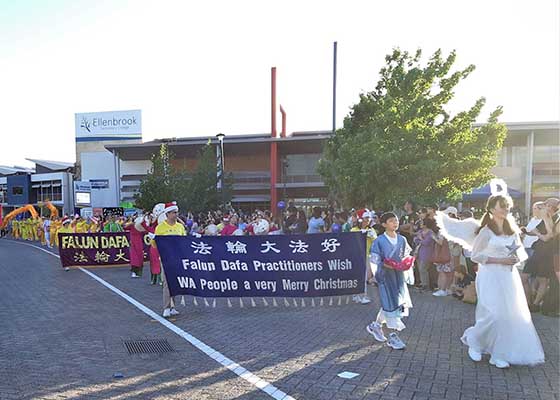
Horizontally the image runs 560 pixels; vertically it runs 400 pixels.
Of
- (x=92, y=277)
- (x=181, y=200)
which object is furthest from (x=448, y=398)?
(x=181, y=200)

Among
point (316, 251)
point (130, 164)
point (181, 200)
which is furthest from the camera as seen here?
point (130, 164)

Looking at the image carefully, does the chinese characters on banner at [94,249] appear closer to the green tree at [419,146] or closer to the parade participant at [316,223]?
the parade participant at [316,223]

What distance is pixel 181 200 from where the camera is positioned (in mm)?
34812

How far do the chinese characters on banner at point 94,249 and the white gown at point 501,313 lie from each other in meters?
11.9

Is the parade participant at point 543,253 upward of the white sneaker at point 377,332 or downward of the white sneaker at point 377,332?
upward

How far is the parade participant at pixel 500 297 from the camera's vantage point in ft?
15.8

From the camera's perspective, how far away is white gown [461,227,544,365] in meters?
4.80

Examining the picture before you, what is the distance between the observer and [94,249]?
1459cm

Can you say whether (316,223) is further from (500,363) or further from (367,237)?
(500,363)

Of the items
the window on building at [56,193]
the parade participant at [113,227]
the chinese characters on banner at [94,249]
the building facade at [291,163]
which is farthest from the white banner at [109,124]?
the chinese characters on banner at [94,249]

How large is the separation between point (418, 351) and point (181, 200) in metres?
30.8

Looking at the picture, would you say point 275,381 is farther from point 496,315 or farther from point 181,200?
point 181,200

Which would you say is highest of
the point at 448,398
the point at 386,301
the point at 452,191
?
the point at 452,191

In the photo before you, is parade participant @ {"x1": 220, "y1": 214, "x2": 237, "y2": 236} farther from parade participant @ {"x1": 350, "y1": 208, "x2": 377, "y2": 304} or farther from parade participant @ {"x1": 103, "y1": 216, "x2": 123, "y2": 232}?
parade participant @ {"x1": 103, "y1": 216, "x2": 123, "y2": 232}
